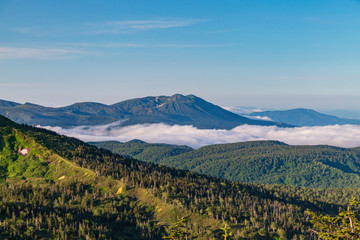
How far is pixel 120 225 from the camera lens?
188875 mm

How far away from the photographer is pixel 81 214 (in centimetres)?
18500

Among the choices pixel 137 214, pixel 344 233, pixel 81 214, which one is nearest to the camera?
pixel 344 233

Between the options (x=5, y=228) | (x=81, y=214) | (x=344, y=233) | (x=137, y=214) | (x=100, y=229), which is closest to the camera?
(x=344, y=233)

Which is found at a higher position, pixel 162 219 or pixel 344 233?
pixel 344 233

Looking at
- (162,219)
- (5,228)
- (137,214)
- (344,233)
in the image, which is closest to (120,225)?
(137,214)

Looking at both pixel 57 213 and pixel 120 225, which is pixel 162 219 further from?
pixel 57 213

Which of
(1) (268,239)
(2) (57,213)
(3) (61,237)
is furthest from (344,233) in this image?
(2) (57,213)

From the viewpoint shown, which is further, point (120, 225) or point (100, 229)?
point (120, 225)

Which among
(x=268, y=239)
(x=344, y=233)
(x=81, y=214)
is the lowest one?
(x=268, y=239)

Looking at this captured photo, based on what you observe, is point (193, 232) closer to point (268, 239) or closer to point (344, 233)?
point (268, 239)

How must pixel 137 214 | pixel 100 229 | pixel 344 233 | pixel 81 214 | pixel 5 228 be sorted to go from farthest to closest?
pixel 137 214 < pixel 81 214 < pixel 100 229 < pixel 5 228 < pixel 344 233

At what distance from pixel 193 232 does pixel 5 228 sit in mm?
103600

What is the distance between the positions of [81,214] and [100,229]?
2194cm

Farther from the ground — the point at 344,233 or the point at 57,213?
the point at 344,233
